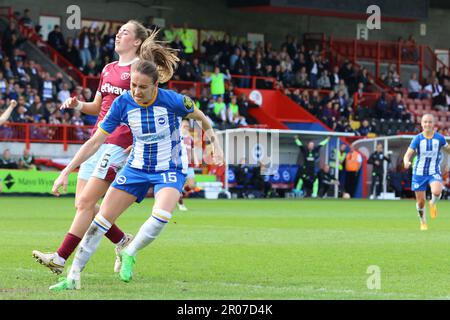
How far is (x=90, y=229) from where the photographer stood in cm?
890

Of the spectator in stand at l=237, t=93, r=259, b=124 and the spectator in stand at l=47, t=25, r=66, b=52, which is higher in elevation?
the spectator in stand at l=47, t=25, r=66, b=52

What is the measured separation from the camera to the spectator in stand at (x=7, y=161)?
30.6 meters

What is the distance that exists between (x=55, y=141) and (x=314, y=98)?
43.0 feet

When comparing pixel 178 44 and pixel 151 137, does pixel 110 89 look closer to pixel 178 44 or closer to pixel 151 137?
pixel 151 137

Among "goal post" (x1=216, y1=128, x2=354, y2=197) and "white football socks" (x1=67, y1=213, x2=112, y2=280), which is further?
"goal post" (x1=216, y1=128, x2=354, y2=197)

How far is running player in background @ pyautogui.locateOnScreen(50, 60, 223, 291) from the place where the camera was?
8883mm

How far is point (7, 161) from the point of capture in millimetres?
30859

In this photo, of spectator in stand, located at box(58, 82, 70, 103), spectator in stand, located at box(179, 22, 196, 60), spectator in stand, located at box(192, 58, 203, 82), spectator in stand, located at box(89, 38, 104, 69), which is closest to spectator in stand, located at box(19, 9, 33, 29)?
spectator in stand, located at box(89, 38, 104, 69)

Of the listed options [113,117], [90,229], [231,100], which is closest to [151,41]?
[113,117]

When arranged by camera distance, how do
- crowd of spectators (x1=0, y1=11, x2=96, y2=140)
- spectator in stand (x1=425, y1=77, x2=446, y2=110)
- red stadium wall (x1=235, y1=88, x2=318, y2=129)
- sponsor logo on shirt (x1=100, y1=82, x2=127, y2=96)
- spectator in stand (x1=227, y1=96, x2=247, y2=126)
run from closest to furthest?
sponsor logo on shirt (x1=100, y1=82, x2=127, y2=96) < crowd of spectators (x1=0, y1=11, x2=96, y2=140) < spectator in stand (x1=227, y1=96, x2=247, y2=126) < red stadium wall (x1=235, y1=88, x2=318, y2=129) < spectator in stand (x1=425, y1=77, x2=446, y2=110)

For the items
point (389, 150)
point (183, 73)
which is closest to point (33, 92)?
point (183, 73)

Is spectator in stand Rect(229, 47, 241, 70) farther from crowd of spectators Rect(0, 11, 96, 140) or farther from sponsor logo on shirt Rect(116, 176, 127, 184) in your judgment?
sponsor logo on shirt Rect(116, 176, 127, 184)

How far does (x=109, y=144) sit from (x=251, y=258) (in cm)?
300

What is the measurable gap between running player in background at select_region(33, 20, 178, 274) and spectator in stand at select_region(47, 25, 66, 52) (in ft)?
A: 92.7
